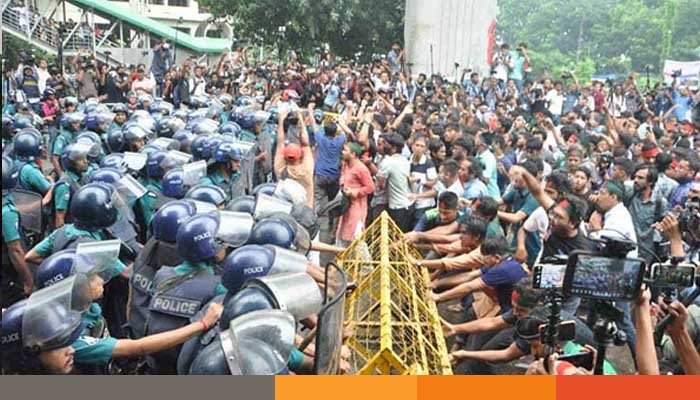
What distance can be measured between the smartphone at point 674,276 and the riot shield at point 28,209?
4.13m

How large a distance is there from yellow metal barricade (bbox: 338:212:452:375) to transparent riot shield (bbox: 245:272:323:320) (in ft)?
1.73

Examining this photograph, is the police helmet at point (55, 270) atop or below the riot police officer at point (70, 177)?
below

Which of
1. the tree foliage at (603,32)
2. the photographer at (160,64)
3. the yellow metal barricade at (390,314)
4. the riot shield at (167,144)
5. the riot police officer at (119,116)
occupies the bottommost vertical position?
the yellow metal barricade at (390,314)

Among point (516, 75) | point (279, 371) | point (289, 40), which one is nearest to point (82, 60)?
point (289, 40)

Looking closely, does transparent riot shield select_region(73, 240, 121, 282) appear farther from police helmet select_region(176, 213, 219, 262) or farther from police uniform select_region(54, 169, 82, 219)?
police uniform select_region(54, 169, 82, 219)

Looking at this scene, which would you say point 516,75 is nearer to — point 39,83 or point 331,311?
point 39,83

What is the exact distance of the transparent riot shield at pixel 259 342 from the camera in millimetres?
2477

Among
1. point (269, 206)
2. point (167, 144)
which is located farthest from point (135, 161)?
point (269, 206)

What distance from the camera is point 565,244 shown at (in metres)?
4.73

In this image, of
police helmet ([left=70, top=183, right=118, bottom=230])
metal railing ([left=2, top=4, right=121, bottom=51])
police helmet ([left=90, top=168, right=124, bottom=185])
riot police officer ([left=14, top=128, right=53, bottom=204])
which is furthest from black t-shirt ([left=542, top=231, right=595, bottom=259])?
metal railing ([left=2, top=4, right=121, bottom=51])

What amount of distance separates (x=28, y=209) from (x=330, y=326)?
11.0 feet

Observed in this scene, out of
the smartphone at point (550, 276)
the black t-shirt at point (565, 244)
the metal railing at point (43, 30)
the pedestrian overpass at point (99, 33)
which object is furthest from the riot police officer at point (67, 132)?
the metal railing at point (43, 30)

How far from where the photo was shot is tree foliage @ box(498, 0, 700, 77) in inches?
974

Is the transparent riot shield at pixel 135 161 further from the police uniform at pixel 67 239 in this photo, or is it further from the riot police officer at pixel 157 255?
the riot police officer at pixel 157 255
